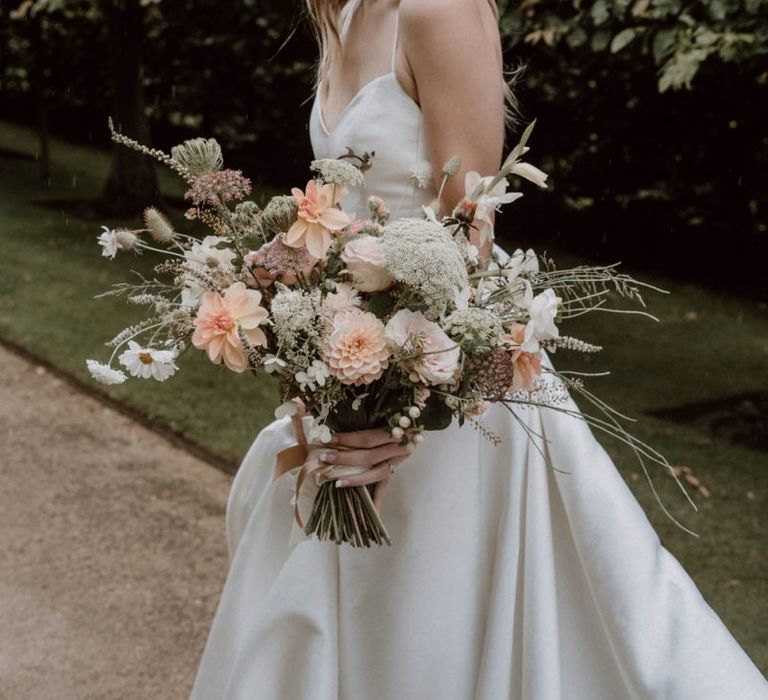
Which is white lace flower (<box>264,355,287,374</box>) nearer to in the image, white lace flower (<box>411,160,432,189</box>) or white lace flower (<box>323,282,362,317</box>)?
white lace flower (<box>323,282,362,317</box>)

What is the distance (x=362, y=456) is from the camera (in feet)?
7.06

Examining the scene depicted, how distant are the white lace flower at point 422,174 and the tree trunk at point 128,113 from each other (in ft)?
29.5

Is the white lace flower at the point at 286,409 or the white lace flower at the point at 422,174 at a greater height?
the white lace flower at the point at 422,174

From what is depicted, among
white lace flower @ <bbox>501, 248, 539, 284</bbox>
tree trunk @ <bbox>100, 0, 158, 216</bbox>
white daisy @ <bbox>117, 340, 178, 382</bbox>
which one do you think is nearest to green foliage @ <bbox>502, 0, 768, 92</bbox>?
white lace flower @ <bbox>501, 248, 539, 284</bbox>

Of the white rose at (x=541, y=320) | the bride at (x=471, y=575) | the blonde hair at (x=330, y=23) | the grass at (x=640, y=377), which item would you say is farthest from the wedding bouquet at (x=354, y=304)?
the grass at (x=640, y=377)

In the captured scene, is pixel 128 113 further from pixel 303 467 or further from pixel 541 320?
pixel 541 320

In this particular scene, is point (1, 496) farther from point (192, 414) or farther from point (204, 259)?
point (204, 259)

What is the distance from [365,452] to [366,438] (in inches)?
1.4

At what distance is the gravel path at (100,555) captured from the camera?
11.8 ft

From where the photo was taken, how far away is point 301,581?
239 cm

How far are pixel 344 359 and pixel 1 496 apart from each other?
345cm

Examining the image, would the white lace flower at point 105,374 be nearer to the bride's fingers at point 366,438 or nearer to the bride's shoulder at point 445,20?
the bride's fingers at point 366,438

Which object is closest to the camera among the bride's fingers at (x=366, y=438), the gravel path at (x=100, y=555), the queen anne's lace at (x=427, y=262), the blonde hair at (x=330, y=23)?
the queen anne's lace at (x=427, y=262)

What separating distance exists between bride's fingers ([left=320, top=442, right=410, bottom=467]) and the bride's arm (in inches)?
21.0
